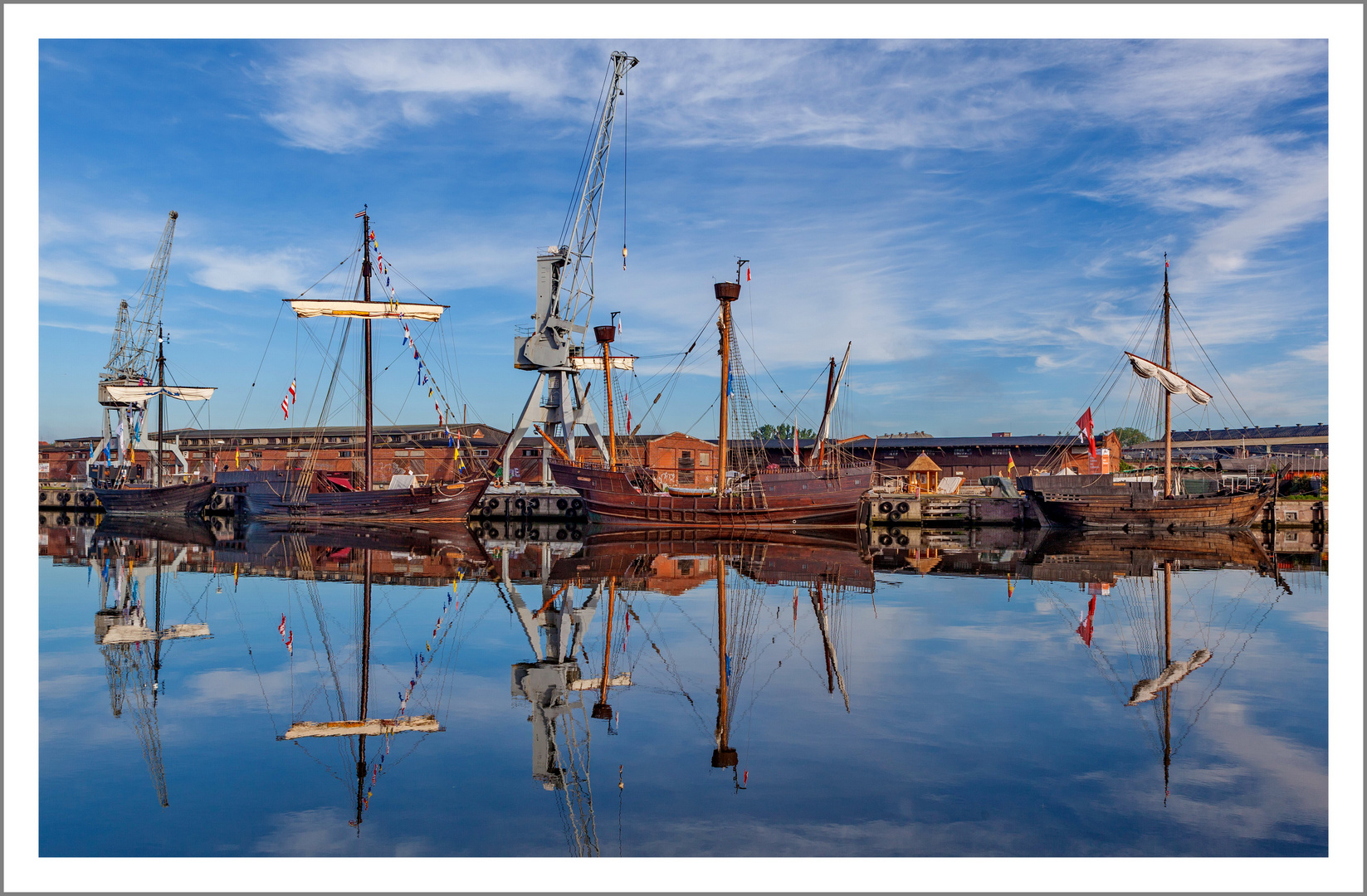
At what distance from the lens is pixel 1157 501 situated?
52.9 metres

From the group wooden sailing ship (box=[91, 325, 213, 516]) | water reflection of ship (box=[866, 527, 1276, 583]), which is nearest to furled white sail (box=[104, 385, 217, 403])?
wooden sailing ship (box=[91, 325, 213, 516])

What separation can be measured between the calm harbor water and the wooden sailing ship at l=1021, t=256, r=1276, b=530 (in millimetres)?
28449

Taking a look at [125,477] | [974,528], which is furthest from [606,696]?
[125,477]

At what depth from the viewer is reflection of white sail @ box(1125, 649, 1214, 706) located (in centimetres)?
1316

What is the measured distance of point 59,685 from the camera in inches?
543

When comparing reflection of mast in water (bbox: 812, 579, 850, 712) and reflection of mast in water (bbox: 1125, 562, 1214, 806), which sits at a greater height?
reflection of mast in water (bbox: 1125, 562, 1214, 806)

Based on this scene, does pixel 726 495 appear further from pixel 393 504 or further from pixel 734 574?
pixel 734 574

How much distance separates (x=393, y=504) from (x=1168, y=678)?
47844 mm

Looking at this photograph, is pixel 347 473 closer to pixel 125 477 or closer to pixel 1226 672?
pixel 125 477

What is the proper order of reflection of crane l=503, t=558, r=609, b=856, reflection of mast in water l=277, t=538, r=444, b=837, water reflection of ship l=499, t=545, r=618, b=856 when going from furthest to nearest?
reflection of mast in water l=277, t=538, r=444, b=837 < water reflection of ship l=499, t=545, r=618, b=856 < reflection of crane l=503, t=558, r=609, b=856

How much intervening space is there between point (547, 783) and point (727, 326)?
1664 inches

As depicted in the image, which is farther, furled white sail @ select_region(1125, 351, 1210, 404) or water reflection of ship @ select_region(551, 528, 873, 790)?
furled white sail @ select_region(1125, 351, 1210, 404)

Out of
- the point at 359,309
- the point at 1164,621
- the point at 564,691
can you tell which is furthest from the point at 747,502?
the point at 564,691

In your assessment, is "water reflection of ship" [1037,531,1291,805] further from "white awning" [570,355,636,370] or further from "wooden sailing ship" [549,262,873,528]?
"white awning" [570,355,636,370]
